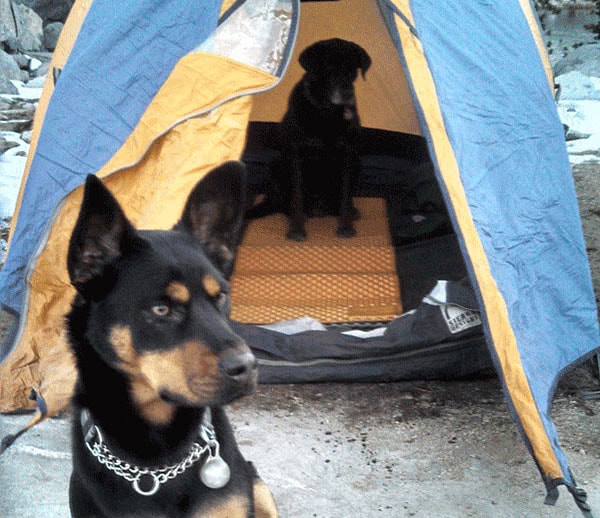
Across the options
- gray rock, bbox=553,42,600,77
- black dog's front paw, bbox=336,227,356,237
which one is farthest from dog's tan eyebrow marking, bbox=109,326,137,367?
gray rock, bbox=553,42,600,77

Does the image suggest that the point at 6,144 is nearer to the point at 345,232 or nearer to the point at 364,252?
the point at 345,232

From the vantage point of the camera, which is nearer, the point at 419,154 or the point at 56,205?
the point at 56,205

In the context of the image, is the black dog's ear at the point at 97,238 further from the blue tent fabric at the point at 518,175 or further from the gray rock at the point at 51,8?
the gray rock at the point at 51,8

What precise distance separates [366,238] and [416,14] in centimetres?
174

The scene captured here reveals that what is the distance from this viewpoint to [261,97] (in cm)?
523

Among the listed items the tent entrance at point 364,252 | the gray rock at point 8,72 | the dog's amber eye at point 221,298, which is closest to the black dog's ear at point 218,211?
the dog's amber eye at point 221,298

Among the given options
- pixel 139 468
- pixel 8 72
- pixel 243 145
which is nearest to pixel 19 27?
pixel 8 72

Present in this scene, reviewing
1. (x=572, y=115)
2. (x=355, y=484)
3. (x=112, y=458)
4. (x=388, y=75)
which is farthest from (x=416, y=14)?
(x=572, y=115)

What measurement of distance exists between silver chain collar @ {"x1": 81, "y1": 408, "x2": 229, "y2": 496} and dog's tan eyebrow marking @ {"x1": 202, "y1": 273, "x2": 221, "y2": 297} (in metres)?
0.33

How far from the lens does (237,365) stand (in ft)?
5.62

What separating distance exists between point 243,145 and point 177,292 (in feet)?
4.17

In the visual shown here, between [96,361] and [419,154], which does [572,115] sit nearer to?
[419,154]

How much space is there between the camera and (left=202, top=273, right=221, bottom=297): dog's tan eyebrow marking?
184 centimetres

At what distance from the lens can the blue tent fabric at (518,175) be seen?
286 centimetres
